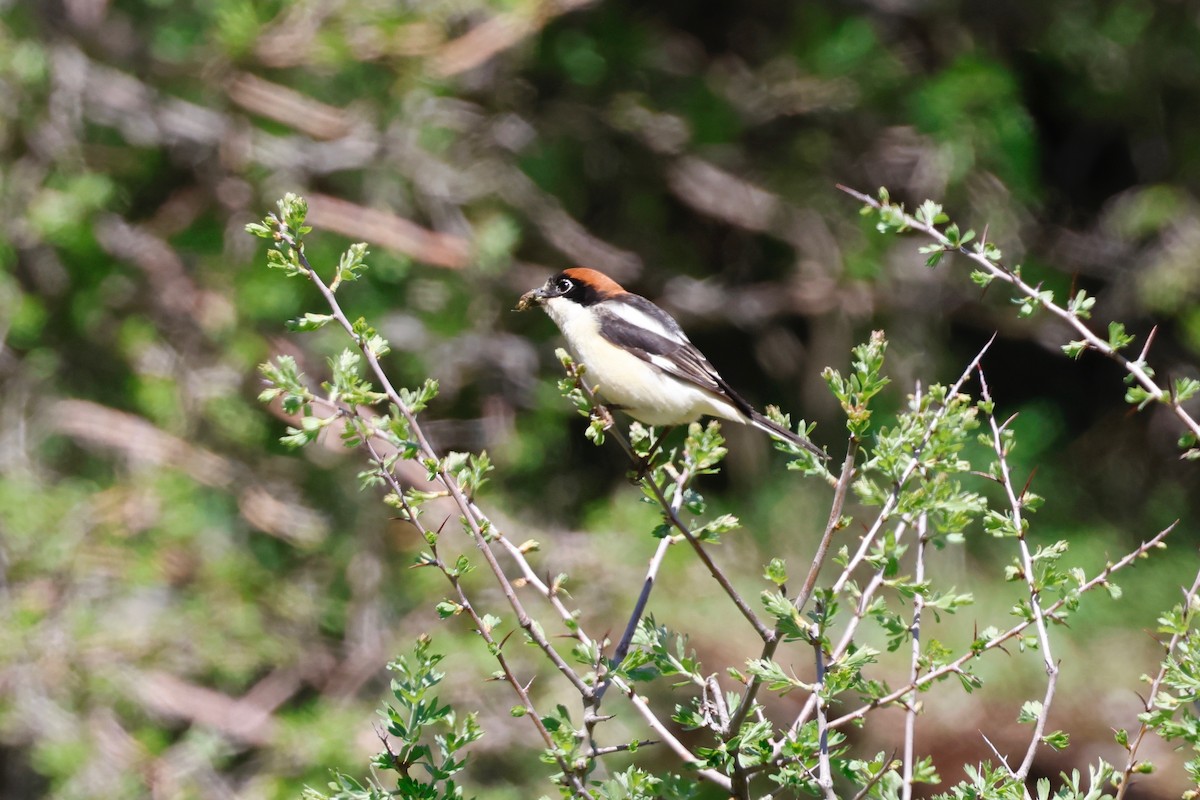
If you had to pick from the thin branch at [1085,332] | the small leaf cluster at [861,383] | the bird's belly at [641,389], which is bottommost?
the bird's belly at [641,389]

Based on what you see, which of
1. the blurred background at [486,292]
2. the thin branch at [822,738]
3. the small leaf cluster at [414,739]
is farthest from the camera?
the blurred background at [486,292]

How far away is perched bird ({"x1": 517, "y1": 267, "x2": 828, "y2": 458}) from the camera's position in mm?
3680

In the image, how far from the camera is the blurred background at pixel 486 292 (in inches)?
219

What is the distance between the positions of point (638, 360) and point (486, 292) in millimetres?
2612

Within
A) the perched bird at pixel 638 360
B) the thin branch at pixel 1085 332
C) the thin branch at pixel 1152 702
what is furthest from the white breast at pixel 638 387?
the thin branch at pixel 1152 702

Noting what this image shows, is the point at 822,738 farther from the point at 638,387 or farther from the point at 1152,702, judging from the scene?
the point at 638,387

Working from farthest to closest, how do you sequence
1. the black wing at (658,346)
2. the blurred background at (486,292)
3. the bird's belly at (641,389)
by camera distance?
1. the blurred background at (486,292)
2. the black wing at (658,346)
3. the bird's belly at (641,389)

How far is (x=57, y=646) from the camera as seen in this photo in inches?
199

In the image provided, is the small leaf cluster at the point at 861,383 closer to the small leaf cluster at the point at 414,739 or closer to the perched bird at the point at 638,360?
the small leaf cluster at the point at 414,739

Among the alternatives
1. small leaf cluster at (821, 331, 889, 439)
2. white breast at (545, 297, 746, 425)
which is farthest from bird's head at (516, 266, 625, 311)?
small leaf cluster at (821, 331, 889, 439)

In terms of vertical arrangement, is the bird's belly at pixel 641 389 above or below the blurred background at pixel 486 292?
above

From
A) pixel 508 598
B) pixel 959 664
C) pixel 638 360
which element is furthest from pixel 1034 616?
pixel 638 360

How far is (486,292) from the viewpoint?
20.5 ft

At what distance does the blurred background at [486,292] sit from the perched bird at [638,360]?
1.96m
